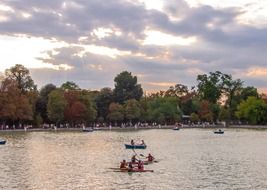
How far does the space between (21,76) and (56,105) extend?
10291 millimetres

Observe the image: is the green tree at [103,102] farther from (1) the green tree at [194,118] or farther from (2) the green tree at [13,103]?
(2) the green tree at [13,103]

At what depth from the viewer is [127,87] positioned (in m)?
145

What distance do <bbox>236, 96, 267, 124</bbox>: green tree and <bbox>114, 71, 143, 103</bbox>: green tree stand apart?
2851 cm

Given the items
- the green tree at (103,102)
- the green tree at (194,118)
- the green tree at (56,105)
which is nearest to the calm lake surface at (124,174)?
the green tree at (56,105)

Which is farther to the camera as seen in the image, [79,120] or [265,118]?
[265,118]

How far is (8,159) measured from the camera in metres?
49.0

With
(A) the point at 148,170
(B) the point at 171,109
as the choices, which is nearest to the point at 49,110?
(B) the point at 171,109

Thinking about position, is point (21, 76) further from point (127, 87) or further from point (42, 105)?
point (127, 87)

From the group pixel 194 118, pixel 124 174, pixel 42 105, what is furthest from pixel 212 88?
pixel 124 174

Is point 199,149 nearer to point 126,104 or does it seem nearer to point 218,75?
point 126,104

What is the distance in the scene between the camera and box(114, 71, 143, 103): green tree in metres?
143

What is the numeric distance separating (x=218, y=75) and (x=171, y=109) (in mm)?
22378

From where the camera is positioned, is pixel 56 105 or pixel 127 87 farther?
pixel 127 87

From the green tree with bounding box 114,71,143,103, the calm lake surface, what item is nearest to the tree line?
the green tree with bounding box 114,71,143,103
